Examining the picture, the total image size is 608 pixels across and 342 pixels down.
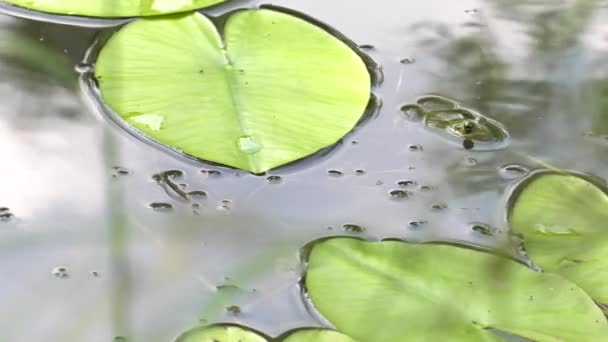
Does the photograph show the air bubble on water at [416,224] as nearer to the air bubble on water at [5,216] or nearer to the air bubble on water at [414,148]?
the air bubble on water at [414,148]

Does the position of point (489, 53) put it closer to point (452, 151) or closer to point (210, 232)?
point (452, 151)

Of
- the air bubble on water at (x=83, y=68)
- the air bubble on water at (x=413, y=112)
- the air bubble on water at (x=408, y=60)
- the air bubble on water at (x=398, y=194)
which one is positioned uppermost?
the air bubble on water at (x=83, y=68)

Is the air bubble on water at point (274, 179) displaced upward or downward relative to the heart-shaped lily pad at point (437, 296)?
upward

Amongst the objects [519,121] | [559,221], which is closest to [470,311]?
[559,221]

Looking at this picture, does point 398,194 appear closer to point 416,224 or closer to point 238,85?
point 416,224

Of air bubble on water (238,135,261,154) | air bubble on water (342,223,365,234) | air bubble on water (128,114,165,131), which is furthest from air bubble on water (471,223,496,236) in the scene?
air bubble on water (128,114,165,131)

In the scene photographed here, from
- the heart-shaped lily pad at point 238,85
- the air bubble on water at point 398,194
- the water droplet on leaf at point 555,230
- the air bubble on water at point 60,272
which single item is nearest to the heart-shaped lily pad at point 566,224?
the water droplet on leaf at point 555,230
